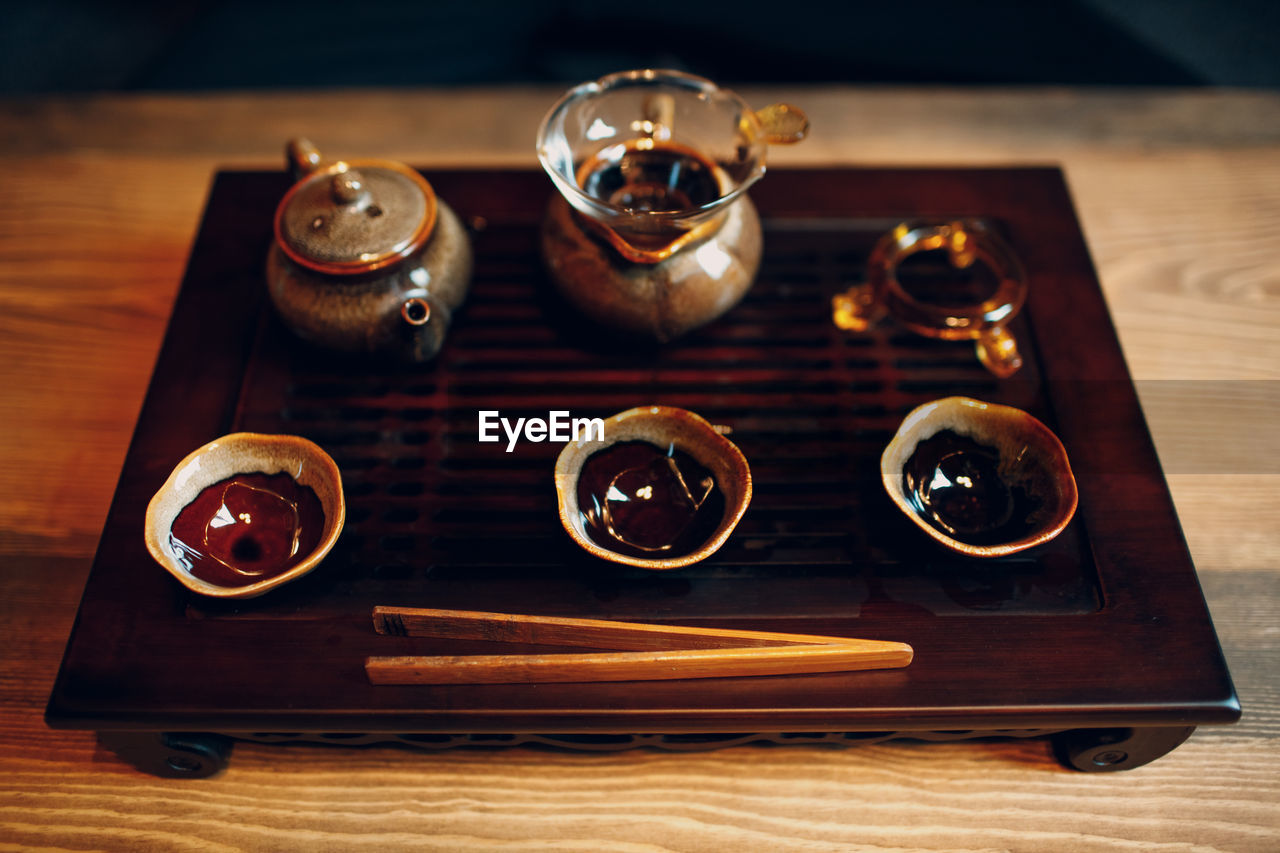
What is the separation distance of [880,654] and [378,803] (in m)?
0.58

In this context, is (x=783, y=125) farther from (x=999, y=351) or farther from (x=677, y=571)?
(x=677, y=571)

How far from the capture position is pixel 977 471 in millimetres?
970

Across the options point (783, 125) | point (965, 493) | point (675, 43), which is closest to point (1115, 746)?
point (965, 493)

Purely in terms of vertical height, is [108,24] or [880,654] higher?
[108,24]

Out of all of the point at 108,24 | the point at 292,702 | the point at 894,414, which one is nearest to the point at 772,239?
the point at 894,414

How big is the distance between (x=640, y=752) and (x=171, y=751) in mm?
507

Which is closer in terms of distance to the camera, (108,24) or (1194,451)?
(1194,451)

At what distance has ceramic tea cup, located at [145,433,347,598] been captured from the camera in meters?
0.85

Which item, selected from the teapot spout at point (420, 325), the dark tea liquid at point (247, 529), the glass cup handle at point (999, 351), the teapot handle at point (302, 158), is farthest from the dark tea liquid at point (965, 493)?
the teapot handle at point (302, 158)

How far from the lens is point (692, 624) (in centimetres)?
88

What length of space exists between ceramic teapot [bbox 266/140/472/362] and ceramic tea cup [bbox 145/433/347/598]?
0.14 metres

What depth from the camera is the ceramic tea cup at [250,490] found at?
854mm

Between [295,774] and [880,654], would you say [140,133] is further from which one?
[880,654]

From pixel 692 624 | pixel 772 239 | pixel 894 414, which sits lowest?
pixel 692 624
